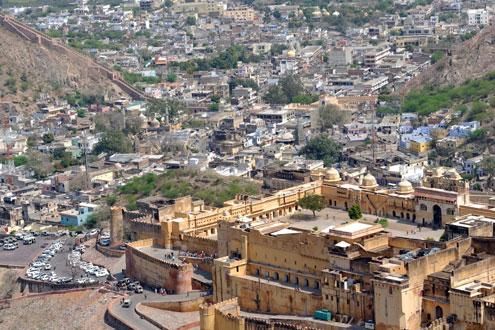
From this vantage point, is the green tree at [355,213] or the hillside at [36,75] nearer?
the green tree at [355,213]

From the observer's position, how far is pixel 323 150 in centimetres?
6175

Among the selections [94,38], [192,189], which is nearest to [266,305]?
[192,189]

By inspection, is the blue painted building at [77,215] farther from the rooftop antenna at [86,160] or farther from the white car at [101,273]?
the white car at [101,273]

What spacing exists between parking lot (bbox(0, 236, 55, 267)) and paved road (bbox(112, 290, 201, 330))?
28.5ft

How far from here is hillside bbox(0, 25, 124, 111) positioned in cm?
8675

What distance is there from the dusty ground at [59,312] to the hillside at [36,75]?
40726 millimetres

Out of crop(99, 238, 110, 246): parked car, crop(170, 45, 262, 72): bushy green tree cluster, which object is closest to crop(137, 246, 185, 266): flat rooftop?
crop(99, 238, 110, 246): parked car

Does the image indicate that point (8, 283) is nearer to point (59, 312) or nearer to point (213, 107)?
point (59, 312)

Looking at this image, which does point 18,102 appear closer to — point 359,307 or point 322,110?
point 322,110

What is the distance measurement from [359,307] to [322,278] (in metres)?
1.72

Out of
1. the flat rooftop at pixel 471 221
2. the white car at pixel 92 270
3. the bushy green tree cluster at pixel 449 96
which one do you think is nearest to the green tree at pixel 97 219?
the white car at pixel 92 270

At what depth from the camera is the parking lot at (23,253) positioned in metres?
49.2

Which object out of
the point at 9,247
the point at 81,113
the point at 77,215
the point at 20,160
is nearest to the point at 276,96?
the point at 81,113

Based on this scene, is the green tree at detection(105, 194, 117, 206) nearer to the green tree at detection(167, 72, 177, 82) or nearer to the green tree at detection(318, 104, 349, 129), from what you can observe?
the green tree at detection(318, 104, 349, 129)
